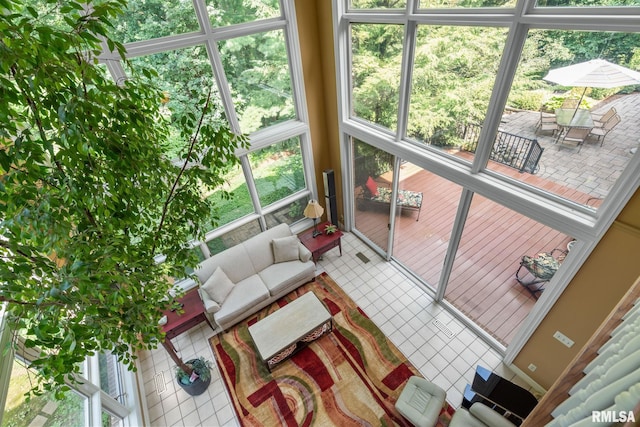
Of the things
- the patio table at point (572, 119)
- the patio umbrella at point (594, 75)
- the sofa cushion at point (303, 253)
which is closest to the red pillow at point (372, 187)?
the sofa cushion at point (303, 253)

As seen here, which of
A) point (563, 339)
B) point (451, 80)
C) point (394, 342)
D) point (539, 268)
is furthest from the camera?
point (394, 342)

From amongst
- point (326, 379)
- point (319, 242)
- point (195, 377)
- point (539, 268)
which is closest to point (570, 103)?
point (539, 268)

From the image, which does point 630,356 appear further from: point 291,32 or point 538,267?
point 291,32

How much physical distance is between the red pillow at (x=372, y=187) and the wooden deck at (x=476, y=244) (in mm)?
339

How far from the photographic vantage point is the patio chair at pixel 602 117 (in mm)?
2230

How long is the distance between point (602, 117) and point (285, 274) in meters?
4.08

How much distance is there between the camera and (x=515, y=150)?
2869 mm

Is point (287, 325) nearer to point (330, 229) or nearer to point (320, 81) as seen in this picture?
point (330, 229)

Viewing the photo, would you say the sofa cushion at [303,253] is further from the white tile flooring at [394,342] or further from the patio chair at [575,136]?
the patio chair at [575,136]

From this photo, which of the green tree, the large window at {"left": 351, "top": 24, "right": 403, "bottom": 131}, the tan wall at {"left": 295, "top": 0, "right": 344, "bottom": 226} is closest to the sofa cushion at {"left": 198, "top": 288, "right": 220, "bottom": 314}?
the green tree

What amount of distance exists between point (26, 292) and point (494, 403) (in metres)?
3.73

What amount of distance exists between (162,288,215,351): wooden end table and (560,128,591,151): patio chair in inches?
183

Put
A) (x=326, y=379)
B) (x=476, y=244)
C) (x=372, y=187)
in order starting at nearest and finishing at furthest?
(x=326, y=379), (x=476, y=244), (x=372, y=187)

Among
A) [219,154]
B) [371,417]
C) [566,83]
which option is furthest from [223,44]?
[371,417]
